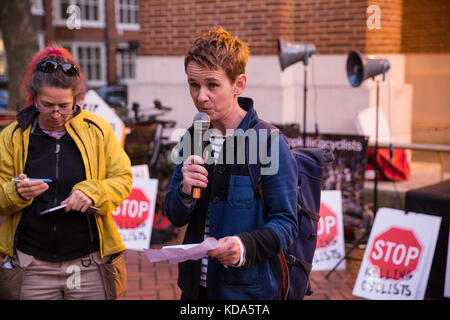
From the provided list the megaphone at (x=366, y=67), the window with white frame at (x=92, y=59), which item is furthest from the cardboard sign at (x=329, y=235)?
the window with white frame at (x=92, y=59)

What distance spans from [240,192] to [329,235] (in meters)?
3.75

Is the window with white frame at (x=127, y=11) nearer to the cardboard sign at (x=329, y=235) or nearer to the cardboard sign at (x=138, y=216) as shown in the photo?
the cardboard sign at (x=138, y=216)

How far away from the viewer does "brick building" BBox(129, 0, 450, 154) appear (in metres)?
8.61

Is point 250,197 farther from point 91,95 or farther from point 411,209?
point 91,95

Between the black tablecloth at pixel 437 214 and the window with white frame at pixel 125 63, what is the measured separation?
31.4 meters

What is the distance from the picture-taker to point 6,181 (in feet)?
9.28

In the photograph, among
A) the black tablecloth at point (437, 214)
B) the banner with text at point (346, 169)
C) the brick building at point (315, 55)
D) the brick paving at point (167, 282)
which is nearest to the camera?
the black tablecloth at point (437, 214)

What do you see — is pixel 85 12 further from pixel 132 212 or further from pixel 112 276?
pixel 112 276

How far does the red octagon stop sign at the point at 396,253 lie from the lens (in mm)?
4777

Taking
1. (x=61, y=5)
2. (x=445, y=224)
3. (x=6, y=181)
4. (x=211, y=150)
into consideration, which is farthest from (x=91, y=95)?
(x=61, y=5)

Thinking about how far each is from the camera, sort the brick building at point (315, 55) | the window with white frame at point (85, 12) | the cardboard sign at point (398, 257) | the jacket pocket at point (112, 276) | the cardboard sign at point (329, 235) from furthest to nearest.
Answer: the window with white frame at point (85, 12) < the brick building at point (315, 55) < the cardboard sign at point (329, 235) < the cardboard sign at point (398, 257) < the jacket pocket at point (112, 276)

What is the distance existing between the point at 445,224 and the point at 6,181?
3839 mm


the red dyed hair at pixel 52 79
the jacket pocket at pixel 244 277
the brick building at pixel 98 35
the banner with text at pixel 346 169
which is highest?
the brick building at pixel 98 35

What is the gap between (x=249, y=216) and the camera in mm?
2135
